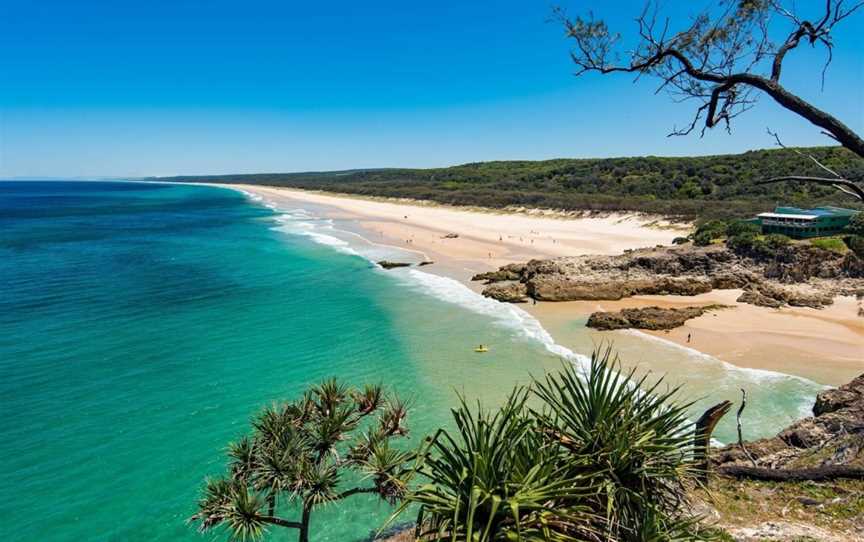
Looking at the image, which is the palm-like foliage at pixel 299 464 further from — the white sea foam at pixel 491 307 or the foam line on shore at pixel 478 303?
the white sea foam at pixel 491 307

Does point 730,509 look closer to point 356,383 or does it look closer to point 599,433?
point 599,433

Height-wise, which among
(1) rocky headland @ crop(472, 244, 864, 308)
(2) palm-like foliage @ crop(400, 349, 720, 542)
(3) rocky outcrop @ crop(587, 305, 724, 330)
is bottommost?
(3) rocky outcrop @ crop(587, 305, 724, 330)

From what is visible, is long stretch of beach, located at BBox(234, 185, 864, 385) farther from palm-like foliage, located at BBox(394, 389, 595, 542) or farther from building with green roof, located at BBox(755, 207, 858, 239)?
palm-like foliage, located at BBox(394, 389, 595, 542)

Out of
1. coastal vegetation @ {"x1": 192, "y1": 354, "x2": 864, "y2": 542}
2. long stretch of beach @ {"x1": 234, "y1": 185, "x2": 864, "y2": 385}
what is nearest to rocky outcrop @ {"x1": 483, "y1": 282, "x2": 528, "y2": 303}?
long stretch of beach @ {"x1": 234, "y1": 185, "x2": 864, "y2": 385}

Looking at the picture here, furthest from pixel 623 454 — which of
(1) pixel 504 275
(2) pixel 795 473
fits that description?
(1) pixel 504 275

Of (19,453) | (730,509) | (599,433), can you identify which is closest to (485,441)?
(599,433)
